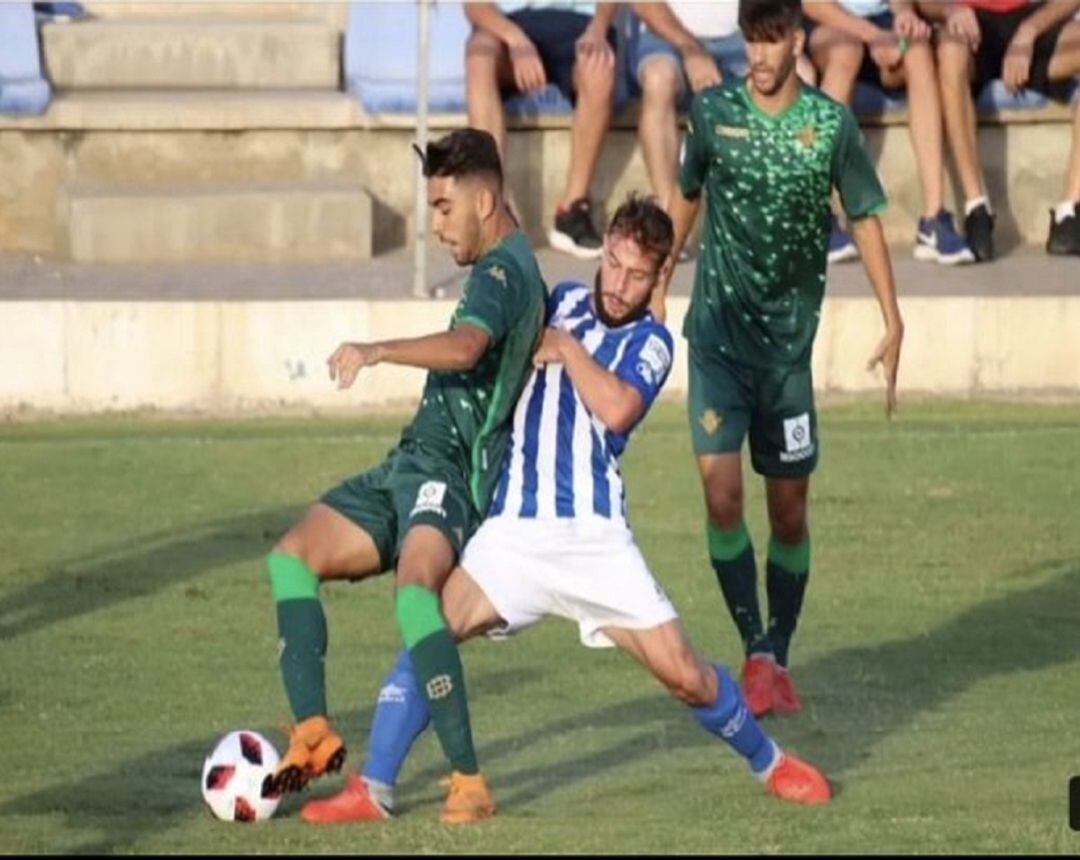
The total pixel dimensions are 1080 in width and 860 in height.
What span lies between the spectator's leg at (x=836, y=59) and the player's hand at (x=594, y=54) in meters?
1.17

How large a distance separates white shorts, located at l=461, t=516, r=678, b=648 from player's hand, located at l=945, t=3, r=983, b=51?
1004 cm

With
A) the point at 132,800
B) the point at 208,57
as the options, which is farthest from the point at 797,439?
the point at 208,57

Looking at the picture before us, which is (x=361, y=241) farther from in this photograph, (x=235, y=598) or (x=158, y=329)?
(x=235, y=598)

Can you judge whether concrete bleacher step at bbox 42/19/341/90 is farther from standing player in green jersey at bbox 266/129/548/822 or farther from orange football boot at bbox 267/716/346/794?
orange football boot at bbox 267/716/346/794

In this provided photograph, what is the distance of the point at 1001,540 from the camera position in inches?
547

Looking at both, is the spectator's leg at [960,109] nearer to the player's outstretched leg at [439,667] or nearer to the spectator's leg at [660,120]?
the spectator's leg at [660,120]

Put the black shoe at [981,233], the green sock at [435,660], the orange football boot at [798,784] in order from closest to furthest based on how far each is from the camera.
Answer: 1. the green sock at [435,660]
2. the orange football boot at [798,784]
3. the black shoe at [981,233]

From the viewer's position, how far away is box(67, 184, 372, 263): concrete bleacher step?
18094mm

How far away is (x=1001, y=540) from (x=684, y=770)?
4.54 metres

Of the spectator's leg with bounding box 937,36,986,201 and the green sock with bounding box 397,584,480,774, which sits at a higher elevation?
the green sock with bounding box 397,584,480,774

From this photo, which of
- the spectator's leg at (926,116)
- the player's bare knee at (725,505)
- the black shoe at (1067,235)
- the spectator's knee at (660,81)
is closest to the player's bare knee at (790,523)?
the player's bare knee at (725,505)

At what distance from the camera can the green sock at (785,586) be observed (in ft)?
35.5

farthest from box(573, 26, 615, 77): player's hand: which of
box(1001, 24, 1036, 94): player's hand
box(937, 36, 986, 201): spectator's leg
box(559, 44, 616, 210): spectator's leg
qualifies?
box(1001, 24, 1036, 94): player's hand

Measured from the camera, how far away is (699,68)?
17.8 metres
